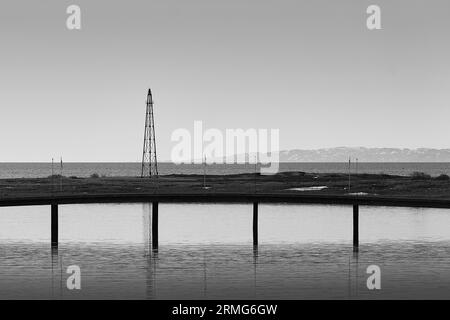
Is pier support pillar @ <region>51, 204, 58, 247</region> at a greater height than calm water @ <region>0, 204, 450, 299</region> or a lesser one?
greater

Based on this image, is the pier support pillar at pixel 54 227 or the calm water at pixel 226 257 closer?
the calm water at pixel 226 257

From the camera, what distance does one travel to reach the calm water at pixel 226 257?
36250mm

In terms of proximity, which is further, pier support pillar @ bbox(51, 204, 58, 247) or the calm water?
pier support pillar @ bbox(51, 204, 58, 247)

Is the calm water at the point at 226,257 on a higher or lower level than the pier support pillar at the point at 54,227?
lower

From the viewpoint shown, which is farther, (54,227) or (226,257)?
(54,227)

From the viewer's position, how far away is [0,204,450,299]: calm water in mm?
36250

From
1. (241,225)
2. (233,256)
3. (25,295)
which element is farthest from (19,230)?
(25,295)

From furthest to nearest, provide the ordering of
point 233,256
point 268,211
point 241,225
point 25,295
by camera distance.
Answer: point 268,211
point 241,225
point 233,256
point 25,295

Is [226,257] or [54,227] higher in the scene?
[54,227]

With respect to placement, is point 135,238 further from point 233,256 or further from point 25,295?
point 25,295

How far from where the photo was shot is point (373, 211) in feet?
317

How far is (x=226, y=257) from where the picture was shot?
4912 centimetres

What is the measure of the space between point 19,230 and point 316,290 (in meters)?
40.7
